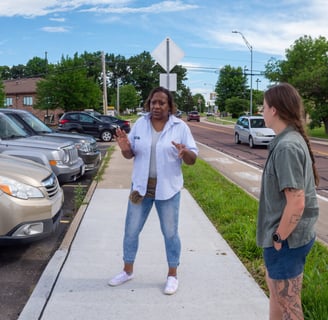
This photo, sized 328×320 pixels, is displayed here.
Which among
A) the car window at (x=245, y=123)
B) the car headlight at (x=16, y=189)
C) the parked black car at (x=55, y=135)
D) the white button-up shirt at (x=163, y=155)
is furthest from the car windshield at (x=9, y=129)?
the car window at (x=245, y=123)

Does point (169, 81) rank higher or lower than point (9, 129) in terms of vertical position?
higher

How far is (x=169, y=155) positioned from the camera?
353 centimetres

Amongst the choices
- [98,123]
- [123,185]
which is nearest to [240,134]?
[98,123]

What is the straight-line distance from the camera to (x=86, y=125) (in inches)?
869

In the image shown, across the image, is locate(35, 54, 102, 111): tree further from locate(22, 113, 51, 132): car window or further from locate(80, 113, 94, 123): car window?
locate(22, 113, 51, 132): car window

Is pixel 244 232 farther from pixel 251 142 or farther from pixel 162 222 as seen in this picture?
pixel 251 142

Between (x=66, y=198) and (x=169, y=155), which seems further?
(x=66, y=198)

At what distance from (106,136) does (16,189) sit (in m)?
18.4

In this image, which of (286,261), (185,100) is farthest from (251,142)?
(185,100)

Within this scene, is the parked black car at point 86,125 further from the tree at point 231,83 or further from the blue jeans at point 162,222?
the tree at point 231,83

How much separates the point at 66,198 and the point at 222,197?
9.57 feet

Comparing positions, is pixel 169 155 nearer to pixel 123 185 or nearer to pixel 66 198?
pixel 66 198

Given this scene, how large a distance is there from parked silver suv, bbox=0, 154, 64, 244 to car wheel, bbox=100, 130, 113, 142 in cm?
1767

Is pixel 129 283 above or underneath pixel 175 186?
underneath
